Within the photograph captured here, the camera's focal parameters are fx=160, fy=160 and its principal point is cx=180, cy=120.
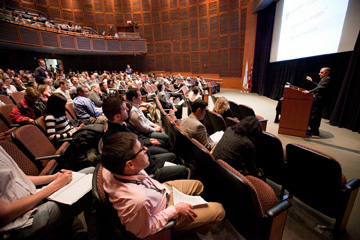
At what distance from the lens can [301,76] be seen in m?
5.47

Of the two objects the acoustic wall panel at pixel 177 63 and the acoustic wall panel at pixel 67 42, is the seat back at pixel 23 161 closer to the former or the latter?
the acoustic wall panel at pixel 67 42

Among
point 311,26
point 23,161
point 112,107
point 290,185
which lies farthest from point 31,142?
point 311,26

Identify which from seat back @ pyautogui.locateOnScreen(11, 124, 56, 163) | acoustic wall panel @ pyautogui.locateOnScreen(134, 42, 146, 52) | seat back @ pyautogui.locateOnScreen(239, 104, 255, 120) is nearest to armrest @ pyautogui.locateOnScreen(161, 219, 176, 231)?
seat back @ pyautogui.locateOnScreen(11, 124, 56, 163)

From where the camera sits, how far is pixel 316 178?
1.29 meters

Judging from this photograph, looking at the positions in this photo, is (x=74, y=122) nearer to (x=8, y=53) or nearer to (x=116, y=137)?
(x=116, y=137)

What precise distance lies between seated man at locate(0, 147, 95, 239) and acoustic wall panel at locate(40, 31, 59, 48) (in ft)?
38.4

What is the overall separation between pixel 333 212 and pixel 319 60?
4.98m

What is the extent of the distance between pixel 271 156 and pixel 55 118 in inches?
103

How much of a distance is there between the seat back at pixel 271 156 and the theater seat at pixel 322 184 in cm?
11

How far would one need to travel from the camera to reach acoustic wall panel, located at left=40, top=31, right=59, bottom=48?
9.29m

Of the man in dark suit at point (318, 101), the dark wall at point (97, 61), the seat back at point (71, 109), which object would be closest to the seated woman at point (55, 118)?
the seat back at point (71, 109)

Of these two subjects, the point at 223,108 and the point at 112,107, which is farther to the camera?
the point at 223,108

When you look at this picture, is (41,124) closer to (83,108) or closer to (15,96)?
(83,108)

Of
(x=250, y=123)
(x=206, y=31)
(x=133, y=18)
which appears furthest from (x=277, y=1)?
(x=133, y=18)
